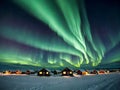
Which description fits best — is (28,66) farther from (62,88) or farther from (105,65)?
(105,65)

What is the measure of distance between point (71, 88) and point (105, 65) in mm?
1120

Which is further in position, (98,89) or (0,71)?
(0,71)

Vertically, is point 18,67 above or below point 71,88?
above

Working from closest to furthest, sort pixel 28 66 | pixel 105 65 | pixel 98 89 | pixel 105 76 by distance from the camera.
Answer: pixel 98 89 → pixel 105 65 → pixel 28 66 → pixel 105 76

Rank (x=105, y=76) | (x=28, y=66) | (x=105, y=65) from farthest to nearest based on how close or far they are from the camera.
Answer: (x=105, y=76) → (x=28, y=66) → (x=105, y=65)

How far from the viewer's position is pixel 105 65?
16.5 feet

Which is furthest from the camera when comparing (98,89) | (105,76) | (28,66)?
(105,76)

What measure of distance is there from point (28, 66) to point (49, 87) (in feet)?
2.91

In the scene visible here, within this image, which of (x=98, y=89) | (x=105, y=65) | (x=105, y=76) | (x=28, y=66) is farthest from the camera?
(x=105, y=76)

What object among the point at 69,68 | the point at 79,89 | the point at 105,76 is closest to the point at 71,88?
the point at 79,89

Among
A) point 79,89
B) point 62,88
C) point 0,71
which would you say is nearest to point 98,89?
point 79,89

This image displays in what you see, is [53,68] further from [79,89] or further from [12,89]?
[12,89]

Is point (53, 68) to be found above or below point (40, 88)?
above

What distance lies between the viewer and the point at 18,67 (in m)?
5.60
